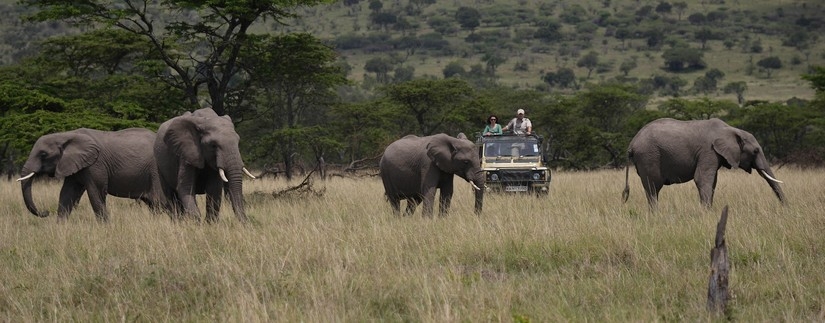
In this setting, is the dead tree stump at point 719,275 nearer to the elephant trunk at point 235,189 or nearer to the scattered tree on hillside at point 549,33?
the elephant trunk at point 235,189

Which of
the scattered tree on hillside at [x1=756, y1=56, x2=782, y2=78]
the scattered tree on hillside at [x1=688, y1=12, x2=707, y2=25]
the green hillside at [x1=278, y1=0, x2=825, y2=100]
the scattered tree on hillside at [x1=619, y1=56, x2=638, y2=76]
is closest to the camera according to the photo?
the scattered tree on hillside at [x1=756, y1=56, x2=782, y2=78]

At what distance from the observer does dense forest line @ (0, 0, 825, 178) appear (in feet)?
65.5

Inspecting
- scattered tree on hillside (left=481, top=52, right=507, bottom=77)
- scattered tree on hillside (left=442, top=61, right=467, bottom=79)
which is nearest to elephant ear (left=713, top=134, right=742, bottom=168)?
scattered tree on hillside (left=481, top=52, right=507, bottom=77)

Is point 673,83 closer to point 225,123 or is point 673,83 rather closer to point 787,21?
point 787,21

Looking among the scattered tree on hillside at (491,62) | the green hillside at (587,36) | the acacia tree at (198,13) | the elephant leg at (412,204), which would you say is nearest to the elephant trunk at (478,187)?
the elephant leg at (412,204)

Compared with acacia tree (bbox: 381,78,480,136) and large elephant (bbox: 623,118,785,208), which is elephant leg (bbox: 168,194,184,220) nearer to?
large elephant (bbox: 623,118,785,208)

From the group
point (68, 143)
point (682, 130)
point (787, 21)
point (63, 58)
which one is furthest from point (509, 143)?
point (787, 21)

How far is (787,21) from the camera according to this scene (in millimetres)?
143375

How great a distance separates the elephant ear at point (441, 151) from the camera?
12.8 metres

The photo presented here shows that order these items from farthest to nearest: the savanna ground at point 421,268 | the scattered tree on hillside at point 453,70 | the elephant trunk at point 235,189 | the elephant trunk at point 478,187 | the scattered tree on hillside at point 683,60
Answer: the scattered tree on hillside at point 453,70 < the scattered tree on hillside at point 683,60 < the elephant trunk at point 478,187 < the elephant trunk at point 235,189 < the savanna ground at point 421,268

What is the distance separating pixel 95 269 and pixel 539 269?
4206mm

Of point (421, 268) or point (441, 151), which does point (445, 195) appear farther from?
point (421, 268)

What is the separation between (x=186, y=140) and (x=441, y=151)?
3.61 meters

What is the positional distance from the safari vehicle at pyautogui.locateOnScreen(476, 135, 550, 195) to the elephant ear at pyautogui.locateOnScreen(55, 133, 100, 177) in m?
Answer: 7.24
